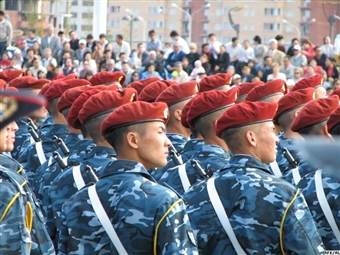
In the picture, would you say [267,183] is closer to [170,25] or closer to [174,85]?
[174,85]

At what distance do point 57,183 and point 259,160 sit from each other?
4.90 ft

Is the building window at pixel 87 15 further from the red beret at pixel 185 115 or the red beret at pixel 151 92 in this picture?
the red beret at pixel 185 115

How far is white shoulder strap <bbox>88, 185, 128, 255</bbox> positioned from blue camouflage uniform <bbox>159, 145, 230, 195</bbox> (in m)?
1.78

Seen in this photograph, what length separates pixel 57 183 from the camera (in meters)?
6.76

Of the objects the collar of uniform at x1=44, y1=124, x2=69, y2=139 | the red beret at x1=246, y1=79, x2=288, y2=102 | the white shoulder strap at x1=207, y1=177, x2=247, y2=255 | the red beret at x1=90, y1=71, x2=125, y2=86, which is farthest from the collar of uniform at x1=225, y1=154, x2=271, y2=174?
the red beret at x1=90, y1=71, x2=125, y2=86

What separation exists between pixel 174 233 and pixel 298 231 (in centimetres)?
74

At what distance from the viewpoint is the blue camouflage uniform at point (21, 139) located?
9.78 m

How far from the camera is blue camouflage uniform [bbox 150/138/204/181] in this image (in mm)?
7578

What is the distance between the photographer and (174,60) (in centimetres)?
2450

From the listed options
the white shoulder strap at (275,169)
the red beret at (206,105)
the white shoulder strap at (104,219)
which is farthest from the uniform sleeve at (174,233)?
the white shoulder strap at (275,169)

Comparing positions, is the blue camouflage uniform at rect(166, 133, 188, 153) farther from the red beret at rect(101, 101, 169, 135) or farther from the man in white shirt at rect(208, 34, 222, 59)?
the man in white shirt at rect(208, 34, 222, 59)

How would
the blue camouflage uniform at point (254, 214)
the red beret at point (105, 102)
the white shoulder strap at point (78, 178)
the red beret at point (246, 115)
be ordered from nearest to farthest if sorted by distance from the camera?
the blue camouflage uniform at point (254, 214)
the red beret at point (246, 115)
the white shoulder strap at point (78, 178)
the red beret at point (105, 102)

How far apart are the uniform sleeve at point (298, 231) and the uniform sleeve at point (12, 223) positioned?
4.21ft

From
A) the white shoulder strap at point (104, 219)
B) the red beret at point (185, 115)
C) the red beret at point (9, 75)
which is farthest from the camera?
the red beret at point (9, 75)
